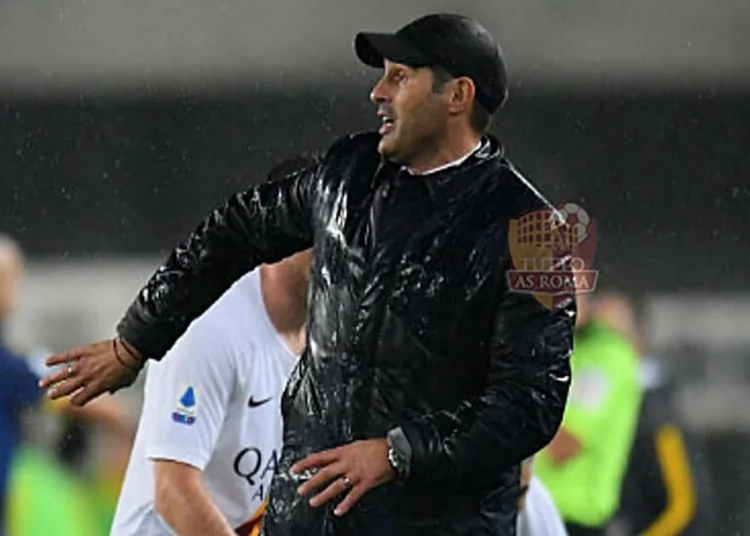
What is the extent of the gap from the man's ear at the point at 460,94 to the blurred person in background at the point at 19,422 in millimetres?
1222

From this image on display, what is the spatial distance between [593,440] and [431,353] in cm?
178

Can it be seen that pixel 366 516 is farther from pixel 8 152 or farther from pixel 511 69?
pixel 511 69

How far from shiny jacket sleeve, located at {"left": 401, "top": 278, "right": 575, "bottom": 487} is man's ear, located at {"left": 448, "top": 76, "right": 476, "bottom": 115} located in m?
0.22

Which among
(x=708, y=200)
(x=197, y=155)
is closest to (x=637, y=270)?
(x=708, y=200)

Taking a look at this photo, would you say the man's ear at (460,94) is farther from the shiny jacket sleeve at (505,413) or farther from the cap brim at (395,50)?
the shiny jacket sleeve at (505,413)

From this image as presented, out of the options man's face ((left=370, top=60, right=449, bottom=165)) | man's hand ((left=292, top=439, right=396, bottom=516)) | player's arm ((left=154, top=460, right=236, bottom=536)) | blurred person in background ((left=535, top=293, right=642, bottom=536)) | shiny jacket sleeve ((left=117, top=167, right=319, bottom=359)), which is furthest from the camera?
blurred person in background ((left=535, top=293, right=642, bottom=536))

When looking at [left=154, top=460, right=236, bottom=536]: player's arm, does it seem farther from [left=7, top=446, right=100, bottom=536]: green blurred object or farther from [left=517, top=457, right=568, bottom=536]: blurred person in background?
[left=7, top=446, right=100, bottom=536]: green blurred object

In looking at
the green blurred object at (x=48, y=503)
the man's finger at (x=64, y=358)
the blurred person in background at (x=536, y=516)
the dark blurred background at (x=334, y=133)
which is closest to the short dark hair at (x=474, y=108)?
the man's finger at (x=64, y=358)

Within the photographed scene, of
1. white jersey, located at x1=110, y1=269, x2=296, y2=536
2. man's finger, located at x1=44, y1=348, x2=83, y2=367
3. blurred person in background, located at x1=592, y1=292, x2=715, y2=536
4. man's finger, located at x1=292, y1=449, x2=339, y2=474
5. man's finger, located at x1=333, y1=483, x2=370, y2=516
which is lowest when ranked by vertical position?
blurred person in background, located at x1=592, y1=292, x2=715, y2=536

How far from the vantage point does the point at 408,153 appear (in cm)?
277

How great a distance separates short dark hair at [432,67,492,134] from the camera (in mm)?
2781

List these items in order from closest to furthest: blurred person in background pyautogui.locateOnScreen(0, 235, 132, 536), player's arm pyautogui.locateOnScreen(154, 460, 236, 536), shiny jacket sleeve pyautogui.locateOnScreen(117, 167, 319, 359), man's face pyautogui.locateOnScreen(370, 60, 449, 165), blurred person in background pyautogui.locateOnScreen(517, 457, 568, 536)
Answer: man's face pyautogui.locateOnScreen(370, 60, 449, 165), shiny jacket sleeve pyautogui.locateOnScreen(117, 167, 319, 359), player's arm pyautogui.locateOnScreen(154, 460, 236, 536), blurred person in background pyautogui.locateOnScreen(517, 457, 568, 536), blurred person in background pyautogui.locateOnScreen(0, 235, 132, 536)

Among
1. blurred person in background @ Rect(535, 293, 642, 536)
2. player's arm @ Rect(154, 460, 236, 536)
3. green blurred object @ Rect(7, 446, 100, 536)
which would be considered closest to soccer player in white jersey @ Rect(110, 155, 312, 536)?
player's arm @ Rect(154, 460, 236, 536)

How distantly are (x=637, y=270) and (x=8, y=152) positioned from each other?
1.07 metres
